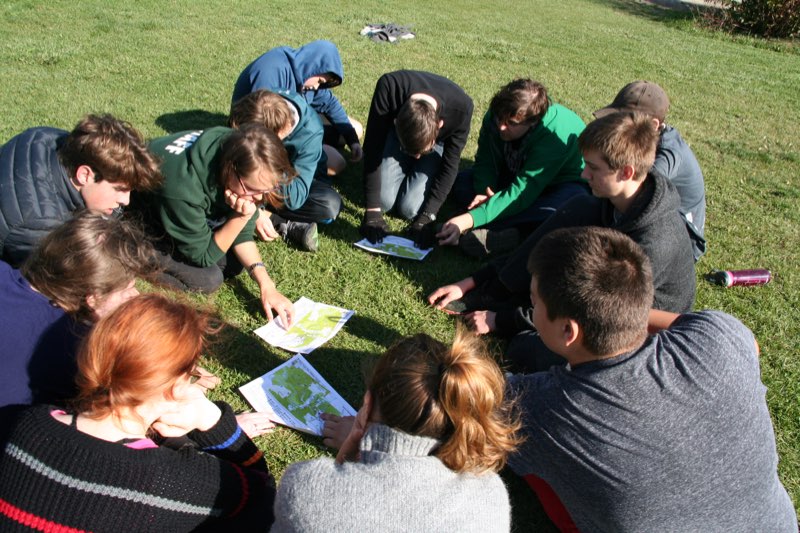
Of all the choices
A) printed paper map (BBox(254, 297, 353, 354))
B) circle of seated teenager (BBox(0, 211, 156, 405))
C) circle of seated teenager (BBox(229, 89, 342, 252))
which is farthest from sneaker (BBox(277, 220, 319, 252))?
circle of seated teenager (BBox(0, 211, 156, 405))

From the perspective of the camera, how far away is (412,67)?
335 inches

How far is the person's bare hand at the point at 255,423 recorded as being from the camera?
2.72 metres

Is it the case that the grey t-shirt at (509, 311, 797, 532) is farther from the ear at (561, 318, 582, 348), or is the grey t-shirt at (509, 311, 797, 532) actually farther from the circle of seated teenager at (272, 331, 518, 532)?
the circle of seated teenager at (272, 331, 518, 532)

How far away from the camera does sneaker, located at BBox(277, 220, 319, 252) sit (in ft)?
13.5

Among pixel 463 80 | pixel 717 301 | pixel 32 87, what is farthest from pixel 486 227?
pixel 32 87

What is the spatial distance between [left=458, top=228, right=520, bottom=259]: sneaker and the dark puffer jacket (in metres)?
2.49

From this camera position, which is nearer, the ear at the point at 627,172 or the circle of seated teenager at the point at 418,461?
the circle of seated teenager at the point at 418,461

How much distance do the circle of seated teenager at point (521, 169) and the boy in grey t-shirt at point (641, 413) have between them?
7.38ft

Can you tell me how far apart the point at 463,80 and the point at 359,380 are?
6106mm

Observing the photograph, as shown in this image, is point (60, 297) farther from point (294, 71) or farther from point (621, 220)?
point (294, 71)

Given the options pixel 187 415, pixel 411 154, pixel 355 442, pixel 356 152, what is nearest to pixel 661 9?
pixel 356 152

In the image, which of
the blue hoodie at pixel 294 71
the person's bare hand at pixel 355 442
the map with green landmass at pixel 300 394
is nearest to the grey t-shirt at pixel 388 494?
the person's bare hand at pixel 355 442

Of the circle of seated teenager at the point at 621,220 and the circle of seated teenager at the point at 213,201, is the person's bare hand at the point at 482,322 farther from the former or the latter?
the circle of seated teenager at the point at 213,201

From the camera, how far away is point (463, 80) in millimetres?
8227
